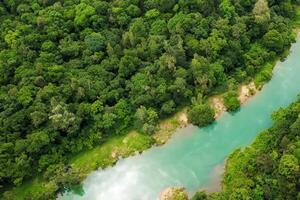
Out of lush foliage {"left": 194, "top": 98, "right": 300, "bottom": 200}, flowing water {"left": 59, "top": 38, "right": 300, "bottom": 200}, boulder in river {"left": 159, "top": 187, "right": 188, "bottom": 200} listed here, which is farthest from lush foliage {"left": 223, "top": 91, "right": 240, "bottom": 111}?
boulder in river {"left": 159, "top": 187, "right": 188, "bottom": 200}

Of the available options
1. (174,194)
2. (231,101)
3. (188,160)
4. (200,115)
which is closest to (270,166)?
(188,160)

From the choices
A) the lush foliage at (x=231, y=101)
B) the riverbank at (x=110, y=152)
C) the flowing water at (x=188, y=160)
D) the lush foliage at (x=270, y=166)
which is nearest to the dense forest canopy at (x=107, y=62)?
the riverbank at (x=110, y=152)

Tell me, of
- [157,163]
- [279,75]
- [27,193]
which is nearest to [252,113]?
[279,75]

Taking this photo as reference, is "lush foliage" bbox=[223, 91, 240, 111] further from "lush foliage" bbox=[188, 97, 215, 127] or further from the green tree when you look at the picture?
the green tree

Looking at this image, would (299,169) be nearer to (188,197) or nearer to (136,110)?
(188,197)

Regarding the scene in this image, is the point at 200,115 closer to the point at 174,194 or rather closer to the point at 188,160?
the point at 188,160

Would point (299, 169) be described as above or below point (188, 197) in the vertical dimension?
above
